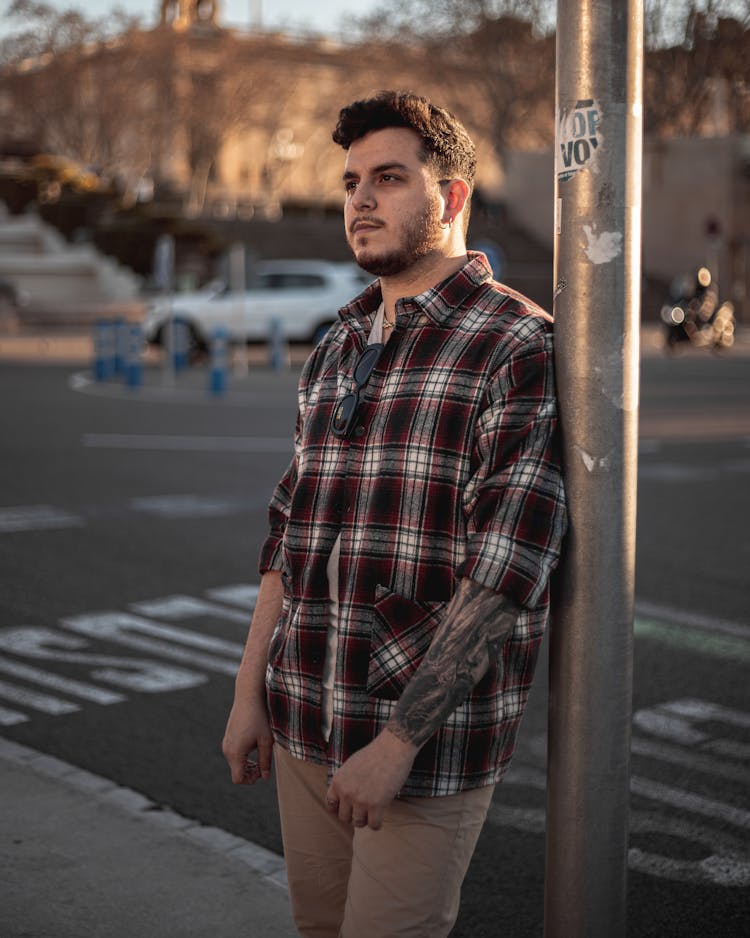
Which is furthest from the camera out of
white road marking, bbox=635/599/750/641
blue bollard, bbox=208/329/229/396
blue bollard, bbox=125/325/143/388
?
blue bollard, bbox=125/325/143/388

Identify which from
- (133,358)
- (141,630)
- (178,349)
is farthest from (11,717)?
(178,349)

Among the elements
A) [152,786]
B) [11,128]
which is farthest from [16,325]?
[152,786]

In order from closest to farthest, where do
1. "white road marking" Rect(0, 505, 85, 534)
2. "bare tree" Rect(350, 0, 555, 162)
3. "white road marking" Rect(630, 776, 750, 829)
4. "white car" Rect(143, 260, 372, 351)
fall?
1. "white road marking" Rect(630, 776, 750, 829)
2. "white road marking" Rect(0, 505, 85, 534)
3. "white car" Rect(143, 260, 372, 351)
4. "bare tree" Rect(350, 0, 555, 162)

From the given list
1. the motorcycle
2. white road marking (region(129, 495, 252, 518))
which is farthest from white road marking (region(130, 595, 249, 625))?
the motorcycle

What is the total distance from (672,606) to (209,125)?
2043 inches

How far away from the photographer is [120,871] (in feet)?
12.4

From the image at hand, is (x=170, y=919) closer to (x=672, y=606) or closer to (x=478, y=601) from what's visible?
(x=478, y=601)

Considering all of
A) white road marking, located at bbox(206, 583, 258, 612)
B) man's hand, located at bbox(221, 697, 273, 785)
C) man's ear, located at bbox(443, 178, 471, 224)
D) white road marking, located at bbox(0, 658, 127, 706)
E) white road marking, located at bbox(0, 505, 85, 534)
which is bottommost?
white road marking, located at bbox(0, 658, 127, 706)

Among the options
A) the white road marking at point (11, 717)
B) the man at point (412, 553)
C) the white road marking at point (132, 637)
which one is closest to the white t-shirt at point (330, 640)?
the man at point (412, 553)

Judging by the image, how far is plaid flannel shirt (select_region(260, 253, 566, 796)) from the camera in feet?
7.64

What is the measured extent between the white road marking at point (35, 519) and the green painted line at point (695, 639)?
3.95m

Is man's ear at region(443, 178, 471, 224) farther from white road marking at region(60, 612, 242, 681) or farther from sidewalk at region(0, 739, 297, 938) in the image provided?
white road marking at region(60, 612, 242, 681)

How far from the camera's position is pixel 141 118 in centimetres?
5381

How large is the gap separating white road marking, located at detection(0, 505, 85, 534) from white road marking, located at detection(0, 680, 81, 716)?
327 cm
